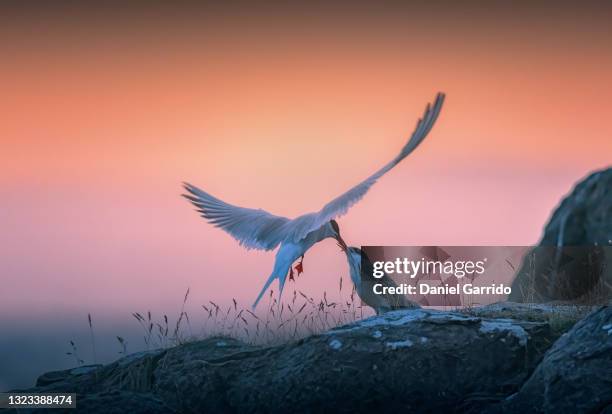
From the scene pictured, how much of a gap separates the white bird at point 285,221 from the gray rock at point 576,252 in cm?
349

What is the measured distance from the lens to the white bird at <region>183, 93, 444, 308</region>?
7.20 metres

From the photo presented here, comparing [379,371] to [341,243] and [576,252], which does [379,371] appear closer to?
[341,243]

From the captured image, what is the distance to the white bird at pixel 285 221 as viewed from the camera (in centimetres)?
720

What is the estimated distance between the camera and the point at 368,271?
8172mm

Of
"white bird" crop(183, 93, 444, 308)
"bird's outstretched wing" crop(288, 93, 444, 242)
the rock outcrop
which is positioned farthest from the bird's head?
the rock outcrop

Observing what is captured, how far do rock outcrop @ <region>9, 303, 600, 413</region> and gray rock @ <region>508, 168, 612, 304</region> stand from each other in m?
3.70

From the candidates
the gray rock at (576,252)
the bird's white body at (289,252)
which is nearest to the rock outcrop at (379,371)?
the bird's white body at (289,252)

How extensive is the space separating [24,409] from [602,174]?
7721mm

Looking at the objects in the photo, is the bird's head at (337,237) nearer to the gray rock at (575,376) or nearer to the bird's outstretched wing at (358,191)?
the bird's outstretched wing at (358,191)

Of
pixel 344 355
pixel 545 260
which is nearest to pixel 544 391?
pixel 344 355

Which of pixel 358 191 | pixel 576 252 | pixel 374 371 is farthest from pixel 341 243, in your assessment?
pixel 576 252

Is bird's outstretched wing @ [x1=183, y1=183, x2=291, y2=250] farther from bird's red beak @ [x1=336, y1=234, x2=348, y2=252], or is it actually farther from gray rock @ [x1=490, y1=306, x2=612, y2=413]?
gray rock @ [x1=490, y1=306, x2=612, y2=413]

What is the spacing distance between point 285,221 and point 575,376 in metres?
3.85

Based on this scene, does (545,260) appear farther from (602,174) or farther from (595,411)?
(595,411)
